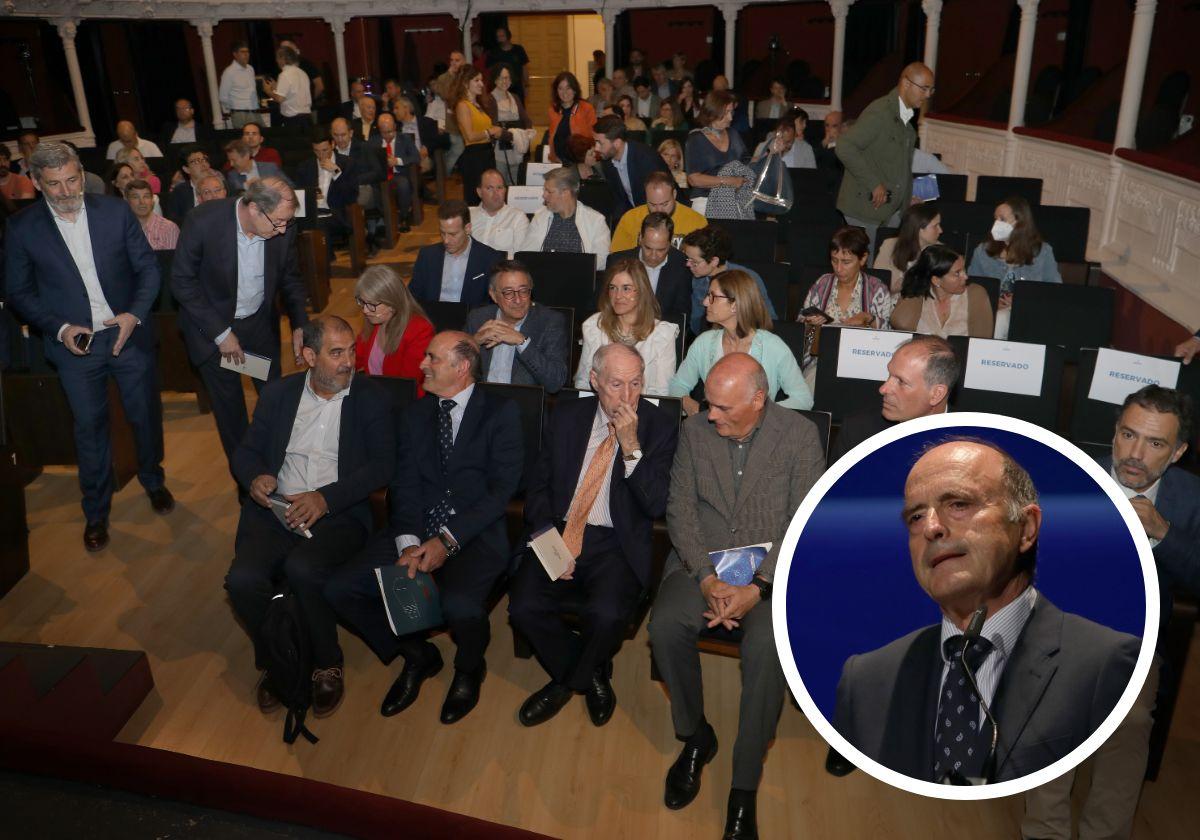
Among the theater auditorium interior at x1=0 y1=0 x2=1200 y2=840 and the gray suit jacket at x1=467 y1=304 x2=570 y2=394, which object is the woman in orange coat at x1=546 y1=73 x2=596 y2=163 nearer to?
the theater auditorium interior at x1=0 y1=0 x2=1200 y2=840

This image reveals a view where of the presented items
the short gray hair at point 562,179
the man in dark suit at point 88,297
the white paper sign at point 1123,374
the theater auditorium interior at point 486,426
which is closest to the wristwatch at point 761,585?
the theater auditorium interior at point 486,426

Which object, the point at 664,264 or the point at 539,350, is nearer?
the point at 539,350

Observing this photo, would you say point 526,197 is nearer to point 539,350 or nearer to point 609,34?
point 539,350

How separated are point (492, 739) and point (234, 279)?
2278mm

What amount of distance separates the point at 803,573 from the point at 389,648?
2.50m

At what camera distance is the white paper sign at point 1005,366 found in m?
3.19

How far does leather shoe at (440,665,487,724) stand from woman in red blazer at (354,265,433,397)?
3.99 ft

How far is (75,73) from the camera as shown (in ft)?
39.9

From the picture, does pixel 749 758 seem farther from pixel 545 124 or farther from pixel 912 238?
pixel 545 124

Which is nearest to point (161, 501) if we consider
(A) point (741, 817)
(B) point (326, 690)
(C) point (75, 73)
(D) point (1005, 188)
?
(B) point (326, 690)

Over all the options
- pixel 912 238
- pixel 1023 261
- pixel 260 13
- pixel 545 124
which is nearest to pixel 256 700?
pixel 912 238

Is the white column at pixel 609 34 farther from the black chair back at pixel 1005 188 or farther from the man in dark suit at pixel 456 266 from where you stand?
Result: the man in dark suit at pixel 456 266

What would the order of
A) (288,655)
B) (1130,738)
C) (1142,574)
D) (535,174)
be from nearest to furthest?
(1142,574) < (1130,738) < (288,655) < (535,174)

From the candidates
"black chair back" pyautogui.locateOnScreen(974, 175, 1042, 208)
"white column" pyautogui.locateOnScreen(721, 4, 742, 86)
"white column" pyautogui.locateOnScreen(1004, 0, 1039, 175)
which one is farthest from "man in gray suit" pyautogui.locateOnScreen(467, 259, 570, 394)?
"white column" pyautogui.locateOnScreen(721, 4, 742, 86)
